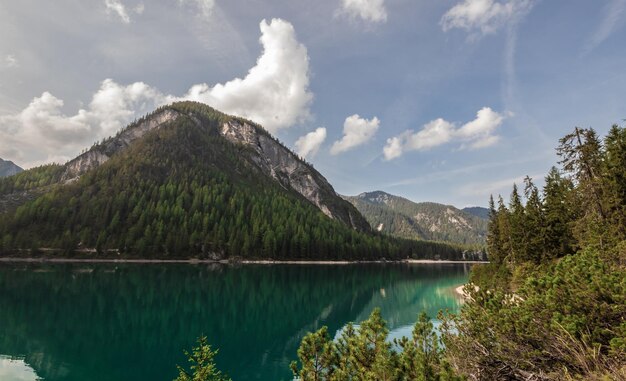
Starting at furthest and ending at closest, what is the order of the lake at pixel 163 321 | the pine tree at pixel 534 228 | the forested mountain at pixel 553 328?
the pine tree at pixel 534 228, the lake at pixel 163 321, the forested mountain at pixel 553 328

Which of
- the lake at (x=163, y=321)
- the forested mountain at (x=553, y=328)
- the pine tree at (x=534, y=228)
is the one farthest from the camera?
the pine tree at (x=534, y=228)

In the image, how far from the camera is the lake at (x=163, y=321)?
30125 millimetres

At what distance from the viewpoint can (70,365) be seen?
29.5 metres

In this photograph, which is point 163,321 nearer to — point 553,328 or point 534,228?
point 553,328

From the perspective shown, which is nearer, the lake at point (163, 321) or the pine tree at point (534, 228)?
the lake at point (163, 321)

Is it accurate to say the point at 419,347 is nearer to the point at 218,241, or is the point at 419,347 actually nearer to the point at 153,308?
the point at 153,308

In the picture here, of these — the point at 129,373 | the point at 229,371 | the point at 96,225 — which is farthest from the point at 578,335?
the point at 96,225

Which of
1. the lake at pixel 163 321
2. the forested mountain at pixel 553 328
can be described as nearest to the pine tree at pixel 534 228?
the lake at pixel 163 321

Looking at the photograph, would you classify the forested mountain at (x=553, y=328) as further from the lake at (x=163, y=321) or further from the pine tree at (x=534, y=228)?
the pine tree at (x=534, y=228)

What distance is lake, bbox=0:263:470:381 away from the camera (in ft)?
98.8

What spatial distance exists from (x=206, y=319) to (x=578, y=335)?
47.9m

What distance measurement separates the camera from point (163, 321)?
154 ft

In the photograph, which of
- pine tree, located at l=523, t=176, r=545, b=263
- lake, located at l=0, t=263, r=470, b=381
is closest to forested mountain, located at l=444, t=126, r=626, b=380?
lake, located at l=0, t=263, r=470, b=381

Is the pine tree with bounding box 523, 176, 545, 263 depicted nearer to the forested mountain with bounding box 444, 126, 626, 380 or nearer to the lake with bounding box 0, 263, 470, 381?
the lake with bounding box 0, 263, 470, 381
